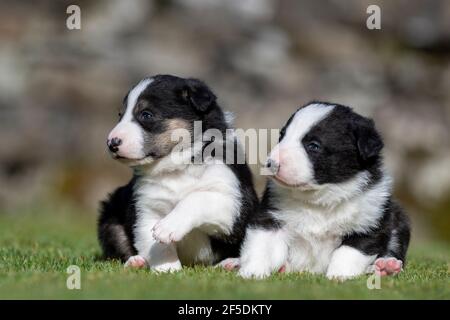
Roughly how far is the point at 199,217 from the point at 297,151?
103 cm

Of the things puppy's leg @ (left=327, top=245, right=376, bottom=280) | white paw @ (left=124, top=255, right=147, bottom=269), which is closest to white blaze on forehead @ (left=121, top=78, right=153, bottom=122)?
white paw @ (left=124, top=255, right=147, bottom=269)

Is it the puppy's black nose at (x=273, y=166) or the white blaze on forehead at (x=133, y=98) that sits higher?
the white blaze on forehead at (x=133, y=98)

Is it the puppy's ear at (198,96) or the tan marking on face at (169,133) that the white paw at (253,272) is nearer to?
the tan marking on face at (169,133)

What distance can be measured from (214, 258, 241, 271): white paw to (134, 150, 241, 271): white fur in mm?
173

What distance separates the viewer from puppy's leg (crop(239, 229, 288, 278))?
23.7 ft

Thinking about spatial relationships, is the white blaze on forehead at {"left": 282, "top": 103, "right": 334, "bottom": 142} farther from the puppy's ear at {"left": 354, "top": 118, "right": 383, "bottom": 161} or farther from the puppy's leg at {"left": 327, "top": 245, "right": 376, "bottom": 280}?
the puppy's leg at {"left": 327, "top": 245, "right": 376, "bottom": 280}

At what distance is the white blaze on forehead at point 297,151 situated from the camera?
7105 mm

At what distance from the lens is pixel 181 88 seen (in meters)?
7.91

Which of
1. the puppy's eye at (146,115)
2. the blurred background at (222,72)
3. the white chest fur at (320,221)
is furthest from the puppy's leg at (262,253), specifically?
the blurred background at (222,72)

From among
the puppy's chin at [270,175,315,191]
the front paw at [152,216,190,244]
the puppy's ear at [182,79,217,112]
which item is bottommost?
the front paw at [152,216,190,244]

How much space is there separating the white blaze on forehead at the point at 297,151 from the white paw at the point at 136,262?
5.17 feet

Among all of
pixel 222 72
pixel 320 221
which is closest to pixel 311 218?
pixel 320 221

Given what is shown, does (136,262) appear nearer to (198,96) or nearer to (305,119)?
(198,96)
